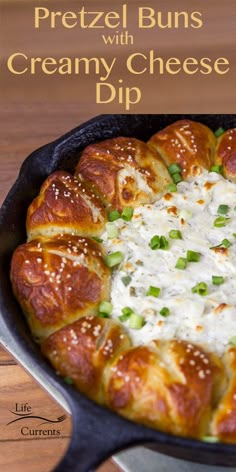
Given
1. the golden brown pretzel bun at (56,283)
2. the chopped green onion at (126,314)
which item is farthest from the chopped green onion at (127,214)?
the chopped green onion at (126,314)

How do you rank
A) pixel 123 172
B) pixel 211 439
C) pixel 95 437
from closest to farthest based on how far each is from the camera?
pixel 95 437, pixel 211 439, pixel 123 172

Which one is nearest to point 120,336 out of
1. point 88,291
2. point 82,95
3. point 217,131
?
point 88,291

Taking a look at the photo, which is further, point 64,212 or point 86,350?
point 64,212

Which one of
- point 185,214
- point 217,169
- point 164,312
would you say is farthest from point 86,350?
point 217,169

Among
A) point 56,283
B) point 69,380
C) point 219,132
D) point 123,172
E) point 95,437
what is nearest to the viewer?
point 95,437

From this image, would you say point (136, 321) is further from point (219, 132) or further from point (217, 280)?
point (219, 132)

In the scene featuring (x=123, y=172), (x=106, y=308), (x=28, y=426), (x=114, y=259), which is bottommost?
(x=28, y=426)

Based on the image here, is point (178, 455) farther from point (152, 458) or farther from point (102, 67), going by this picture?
point (102, 67)
